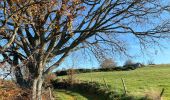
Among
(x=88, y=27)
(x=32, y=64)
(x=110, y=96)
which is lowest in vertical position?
(x=110, y=96)

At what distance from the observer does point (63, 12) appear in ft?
66.1

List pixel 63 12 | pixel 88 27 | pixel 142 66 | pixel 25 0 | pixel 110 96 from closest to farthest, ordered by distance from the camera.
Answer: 1. pixel 25 0
2. pixel 63 12
3. pixel 88 27
4. pixel 110 96
5. pixel 142 66

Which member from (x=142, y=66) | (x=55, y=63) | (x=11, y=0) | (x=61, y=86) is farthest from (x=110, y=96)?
(x=142, y=66)

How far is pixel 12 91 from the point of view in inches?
882

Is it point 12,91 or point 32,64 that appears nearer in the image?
point 12,91

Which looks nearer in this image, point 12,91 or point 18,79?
point 12,91

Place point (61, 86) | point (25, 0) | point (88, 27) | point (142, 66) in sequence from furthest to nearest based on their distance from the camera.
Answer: point (142, 66), point (61, 86), point (88, 27), point (25, 0)

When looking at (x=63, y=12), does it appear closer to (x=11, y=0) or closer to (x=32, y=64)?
(x=11, y=0)

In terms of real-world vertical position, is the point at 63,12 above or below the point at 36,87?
above

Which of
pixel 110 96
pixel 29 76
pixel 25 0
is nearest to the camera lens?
pixel 25 0

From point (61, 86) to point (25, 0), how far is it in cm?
5018

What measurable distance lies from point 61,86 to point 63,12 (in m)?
47.5

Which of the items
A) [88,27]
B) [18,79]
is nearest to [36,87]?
[18,79]

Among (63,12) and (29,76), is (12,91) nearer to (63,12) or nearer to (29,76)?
(63,12)
